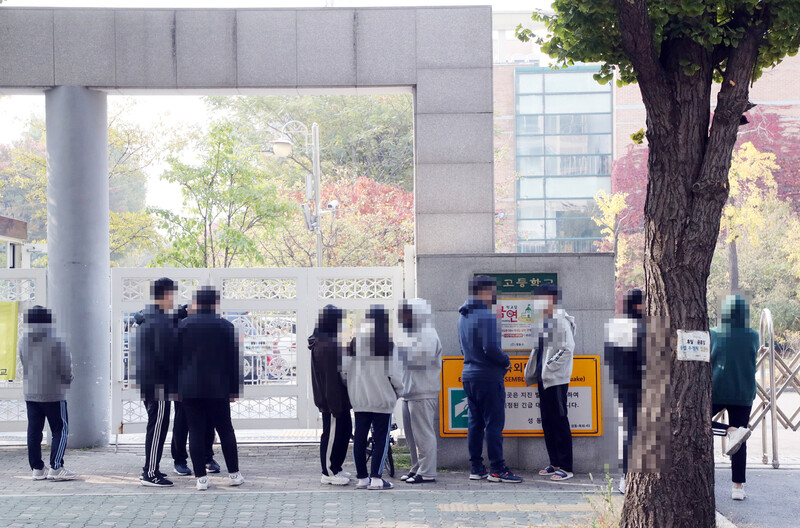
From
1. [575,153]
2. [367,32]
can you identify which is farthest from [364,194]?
[575,153]

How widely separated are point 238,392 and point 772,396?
5915mm

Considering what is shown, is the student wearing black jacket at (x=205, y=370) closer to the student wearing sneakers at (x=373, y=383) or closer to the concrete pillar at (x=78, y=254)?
the student wearing sneakers at (x=373, y=383)

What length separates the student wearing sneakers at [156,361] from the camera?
8523 millimetres

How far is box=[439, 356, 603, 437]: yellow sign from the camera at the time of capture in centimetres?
933

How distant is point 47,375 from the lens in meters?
8.74

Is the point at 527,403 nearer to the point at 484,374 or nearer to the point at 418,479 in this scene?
the point at 484,374

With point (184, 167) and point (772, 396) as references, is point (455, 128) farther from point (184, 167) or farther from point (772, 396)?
point (184, 167)

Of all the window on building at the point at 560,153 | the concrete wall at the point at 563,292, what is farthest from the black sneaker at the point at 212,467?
the window on building at the point at 560,153

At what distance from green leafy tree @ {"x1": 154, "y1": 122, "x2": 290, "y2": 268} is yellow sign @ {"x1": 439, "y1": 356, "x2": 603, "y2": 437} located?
12264mm

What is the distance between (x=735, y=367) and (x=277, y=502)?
14.0 ft

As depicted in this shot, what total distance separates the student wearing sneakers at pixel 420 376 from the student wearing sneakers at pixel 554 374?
3.36 ft

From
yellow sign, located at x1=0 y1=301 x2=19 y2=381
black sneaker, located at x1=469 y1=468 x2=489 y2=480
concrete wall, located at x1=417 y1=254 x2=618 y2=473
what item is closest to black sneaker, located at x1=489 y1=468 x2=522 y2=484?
black sneaker, located at x1=469 y1=468 x2=489 y2=480

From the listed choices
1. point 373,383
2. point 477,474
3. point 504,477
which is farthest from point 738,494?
point 373,383

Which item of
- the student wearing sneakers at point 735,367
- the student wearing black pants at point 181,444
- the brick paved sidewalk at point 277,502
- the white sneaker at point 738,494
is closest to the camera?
→ the brick paved sidewalk at point 277,502
